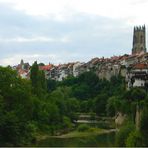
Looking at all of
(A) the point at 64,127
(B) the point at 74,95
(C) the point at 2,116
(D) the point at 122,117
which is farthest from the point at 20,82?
(B) the point at 74,95

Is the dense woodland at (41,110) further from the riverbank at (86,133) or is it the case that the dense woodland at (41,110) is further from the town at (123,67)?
the town at (123,67)

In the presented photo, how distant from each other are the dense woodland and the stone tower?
57.1 metres

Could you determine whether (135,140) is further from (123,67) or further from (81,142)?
(123,67)

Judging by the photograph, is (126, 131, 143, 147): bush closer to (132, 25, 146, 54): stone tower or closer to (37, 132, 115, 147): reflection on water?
(37, 132, 115, 147): reflection on water

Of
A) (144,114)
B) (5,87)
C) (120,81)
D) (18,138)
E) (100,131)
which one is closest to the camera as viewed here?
(144,114)

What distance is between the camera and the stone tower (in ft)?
492

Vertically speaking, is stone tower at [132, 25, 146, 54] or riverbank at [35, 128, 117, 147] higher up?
stone tower at [132, 25, 146, 54]

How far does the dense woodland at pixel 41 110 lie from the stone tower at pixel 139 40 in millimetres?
57082

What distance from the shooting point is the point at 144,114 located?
3550 cm

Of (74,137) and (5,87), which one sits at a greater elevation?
(5,87)

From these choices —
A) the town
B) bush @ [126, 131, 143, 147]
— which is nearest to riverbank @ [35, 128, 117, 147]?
the town

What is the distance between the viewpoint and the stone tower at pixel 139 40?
14988 centimetres

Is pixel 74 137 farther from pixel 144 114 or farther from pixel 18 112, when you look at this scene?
pixel 144 114

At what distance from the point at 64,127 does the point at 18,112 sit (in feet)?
60.1
